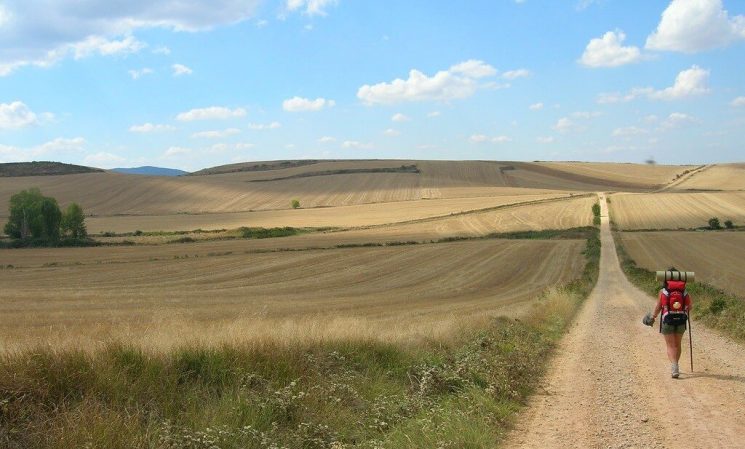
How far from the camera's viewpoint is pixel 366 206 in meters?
99.1

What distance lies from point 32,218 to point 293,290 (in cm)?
5546

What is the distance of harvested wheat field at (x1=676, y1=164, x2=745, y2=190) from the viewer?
411 ft

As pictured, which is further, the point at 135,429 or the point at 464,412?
the point at 464,412

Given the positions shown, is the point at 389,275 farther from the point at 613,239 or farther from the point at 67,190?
the point at 67,190

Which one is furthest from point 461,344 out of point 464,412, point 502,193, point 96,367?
point 502,193

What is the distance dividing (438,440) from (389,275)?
111ft

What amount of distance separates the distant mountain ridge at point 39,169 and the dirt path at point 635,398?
146 meters

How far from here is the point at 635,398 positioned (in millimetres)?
9281

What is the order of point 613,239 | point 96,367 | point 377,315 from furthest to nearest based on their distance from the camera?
point 613,239 → point 377,315 → point 96,367

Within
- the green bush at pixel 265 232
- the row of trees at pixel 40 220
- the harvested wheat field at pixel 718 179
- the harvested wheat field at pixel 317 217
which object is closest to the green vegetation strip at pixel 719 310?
the green bush at pixel 265 232

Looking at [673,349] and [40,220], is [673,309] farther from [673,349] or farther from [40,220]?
[40,220]

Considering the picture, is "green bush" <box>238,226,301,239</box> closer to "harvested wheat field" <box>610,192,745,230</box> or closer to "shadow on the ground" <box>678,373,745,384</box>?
"harvested wheat field" <box>610,192,745,230</box>

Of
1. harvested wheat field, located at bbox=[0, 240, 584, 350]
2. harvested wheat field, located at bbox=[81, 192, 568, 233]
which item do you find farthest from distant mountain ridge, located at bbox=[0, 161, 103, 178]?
harvested wheat field, located at bbox=[0, 240, 584, 350]

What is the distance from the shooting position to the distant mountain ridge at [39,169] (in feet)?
455
